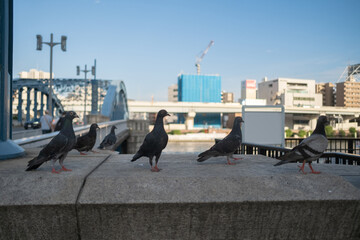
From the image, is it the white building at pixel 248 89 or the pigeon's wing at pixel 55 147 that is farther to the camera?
the white building at pixel 248 89

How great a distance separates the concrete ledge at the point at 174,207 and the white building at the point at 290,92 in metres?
115

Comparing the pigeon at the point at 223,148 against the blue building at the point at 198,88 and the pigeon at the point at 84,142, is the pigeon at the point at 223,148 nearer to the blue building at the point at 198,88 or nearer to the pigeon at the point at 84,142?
the pigeon at the point at 84,142

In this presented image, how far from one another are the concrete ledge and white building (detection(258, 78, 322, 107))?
379ft

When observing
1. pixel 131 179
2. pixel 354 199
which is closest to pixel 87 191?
pixel 131 179

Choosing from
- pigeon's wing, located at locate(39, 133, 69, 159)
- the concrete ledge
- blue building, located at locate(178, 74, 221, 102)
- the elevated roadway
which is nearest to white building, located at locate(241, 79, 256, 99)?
blue building, located at locate(178, 74, 221, 102)

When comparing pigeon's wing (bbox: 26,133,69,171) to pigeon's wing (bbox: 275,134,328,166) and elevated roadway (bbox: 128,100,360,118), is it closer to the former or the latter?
pigeon's wing (bbox: 275,134,328,166)

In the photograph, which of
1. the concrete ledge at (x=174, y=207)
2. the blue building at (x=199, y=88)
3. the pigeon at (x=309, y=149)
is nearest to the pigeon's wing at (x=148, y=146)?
the concrete ledge at (x=174, y=207)

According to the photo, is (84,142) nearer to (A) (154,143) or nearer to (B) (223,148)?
(A) (154,143)

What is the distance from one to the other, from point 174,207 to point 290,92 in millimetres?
130402

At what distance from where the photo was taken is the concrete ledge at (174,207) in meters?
3.23

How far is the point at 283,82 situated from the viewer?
435 feet

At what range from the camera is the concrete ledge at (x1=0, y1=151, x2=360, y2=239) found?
3.23m

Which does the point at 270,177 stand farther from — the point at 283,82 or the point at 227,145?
the point at 283,82

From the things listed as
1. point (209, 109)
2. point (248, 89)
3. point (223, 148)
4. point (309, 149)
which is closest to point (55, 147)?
point (223, 148)
